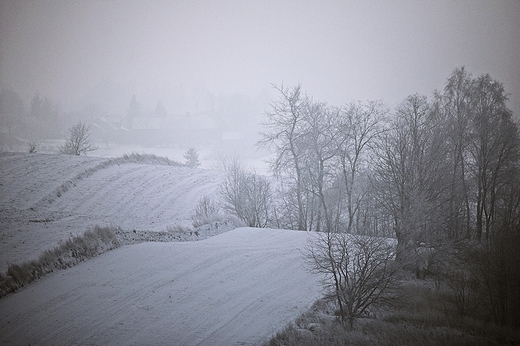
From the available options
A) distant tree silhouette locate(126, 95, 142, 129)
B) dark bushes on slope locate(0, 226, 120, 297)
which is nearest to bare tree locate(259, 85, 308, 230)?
dark bushes on slope locate(0, 226, 120, 297)

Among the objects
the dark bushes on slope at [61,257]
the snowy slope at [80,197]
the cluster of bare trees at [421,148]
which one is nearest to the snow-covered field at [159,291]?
the snowy slope at [80,197]

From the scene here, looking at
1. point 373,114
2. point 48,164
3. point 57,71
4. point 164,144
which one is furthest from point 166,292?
point 57,71

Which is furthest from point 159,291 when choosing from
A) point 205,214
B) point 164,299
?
point 205,214

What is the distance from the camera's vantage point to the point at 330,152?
2492cm

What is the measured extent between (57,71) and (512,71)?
553 ft

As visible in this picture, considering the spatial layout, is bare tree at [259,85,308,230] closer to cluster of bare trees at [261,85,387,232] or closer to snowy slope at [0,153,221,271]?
cluster of bare trees at [261,85,387,232]

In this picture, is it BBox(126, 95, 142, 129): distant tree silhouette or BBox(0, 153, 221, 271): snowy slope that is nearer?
BBox(0, 153, 221, 271): snowy slope

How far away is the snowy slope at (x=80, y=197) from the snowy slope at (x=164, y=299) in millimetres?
3127

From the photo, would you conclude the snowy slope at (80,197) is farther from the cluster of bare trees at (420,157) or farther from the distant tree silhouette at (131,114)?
the distant tree silhouette at (131,114)

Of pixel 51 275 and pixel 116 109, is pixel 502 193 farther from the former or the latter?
pixel 116 109

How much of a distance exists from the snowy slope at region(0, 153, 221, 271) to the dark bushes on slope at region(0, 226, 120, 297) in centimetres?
80

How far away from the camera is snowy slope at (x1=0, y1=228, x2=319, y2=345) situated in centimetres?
834

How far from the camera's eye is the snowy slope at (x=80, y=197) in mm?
16062

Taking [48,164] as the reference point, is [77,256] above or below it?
below
